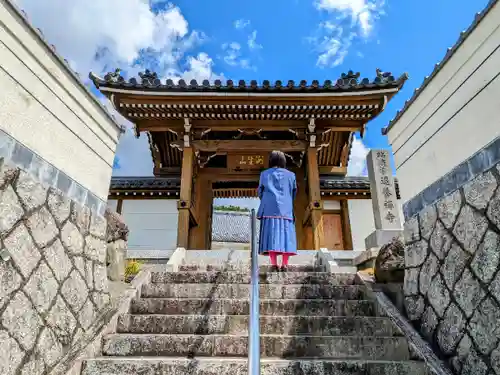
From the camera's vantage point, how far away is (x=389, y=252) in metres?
3.87

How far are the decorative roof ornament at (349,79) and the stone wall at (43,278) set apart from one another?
273 inches

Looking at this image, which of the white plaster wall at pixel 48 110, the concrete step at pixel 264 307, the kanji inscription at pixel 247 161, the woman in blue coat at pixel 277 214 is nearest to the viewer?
the white plaster wall at pixel 48 110

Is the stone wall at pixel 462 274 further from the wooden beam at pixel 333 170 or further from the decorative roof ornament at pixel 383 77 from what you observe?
the wooden beam at pixel 333 170

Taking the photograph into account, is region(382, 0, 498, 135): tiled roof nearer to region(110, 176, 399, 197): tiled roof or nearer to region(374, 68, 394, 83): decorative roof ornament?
region(374, 68, 394, 83): decorative roof ornament

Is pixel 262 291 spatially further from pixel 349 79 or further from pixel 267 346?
pixel 349 79

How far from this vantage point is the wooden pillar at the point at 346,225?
1131cm

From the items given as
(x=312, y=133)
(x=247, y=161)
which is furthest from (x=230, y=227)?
(x=312, y=133)

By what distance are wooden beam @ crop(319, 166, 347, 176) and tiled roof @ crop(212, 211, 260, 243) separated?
15.9 metres

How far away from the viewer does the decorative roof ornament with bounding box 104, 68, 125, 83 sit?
802cm

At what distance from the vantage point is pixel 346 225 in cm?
1156

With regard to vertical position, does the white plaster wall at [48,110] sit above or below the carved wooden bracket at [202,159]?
below

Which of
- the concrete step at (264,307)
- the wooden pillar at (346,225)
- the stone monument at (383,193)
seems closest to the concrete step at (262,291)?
the concrete step at (264,307)

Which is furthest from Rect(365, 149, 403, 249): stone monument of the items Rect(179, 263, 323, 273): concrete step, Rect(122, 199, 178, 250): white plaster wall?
Rect(122, 199, 178, 250): white plaster wall

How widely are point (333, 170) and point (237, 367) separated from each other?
33.0 ft
